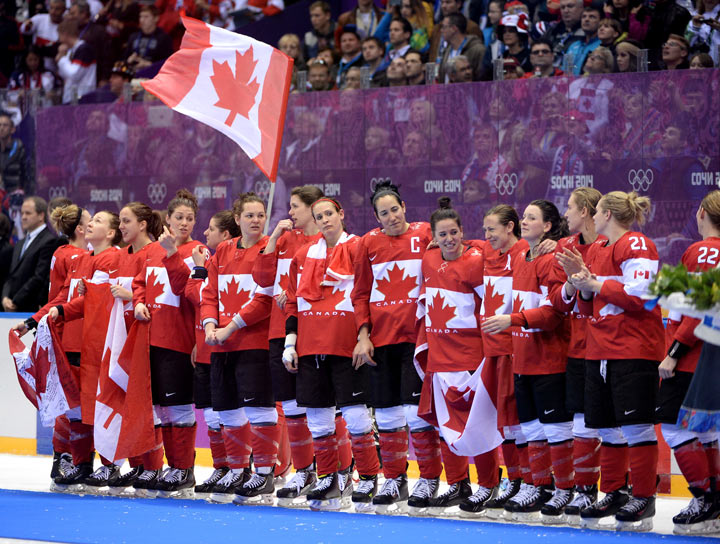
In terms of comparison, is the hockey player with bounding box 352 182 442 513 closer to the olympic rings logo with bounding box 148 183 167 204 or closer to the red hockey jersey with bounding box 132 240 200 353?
the red hockey jersey with bounding box 132 240 200 353

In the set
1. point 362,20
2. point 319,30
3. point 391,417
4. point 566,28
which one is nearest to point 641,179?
point 566,28

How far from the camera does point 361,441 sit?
245 inches

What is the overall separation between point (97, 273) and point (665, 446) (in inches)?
144

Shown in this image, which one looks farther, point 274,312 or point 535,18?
point 535,18

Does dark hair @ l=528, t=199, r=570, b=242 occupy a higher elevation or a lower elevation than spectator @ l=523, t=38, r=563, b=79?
lower

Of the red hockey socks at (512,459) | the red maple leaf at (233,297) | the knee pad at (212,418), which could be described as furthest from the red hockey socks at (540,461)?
the knee pad at (212,418)

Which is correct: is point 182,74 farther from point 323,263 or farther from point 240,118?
point 323,263

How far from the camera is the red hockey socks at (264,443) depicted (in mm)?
6551

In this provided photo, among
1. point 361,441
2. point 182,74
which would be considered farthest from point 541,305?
point 182,74

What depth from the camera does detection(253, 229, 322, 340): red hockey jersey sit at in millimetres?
6566

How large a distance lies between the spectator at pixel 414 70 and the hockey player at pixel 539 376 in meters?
3.58

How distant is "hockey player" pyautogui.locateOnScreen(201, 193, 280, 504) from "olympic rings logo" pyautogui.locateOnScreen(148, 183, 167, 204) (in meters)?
3.61

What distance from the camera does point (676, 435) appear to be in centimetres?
550

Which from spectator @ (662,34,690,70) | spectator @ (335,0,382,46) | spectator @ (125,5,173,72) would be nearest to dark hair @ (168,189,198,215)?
spectator @ (662,34,690,70)
